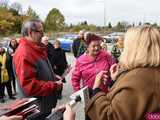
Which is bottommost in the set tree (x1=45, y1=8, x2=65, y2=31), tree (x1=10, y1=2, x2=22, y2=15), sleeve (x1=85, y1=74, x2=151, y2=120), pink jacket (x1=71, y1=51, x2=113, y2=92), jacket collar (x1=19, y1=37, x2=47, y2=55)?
tree (x1=45, y1=8, x2=65, y2=31)

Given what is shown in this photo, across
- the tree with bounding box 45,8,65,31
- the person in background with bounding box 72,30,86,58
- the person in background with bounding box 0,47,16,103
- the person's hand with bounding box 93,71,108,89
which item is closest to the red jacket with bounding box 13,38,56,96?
the person's hand with bounding box 93,71,108,89

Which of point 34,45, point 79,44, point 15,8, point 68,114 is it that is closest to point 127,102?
point 68,114

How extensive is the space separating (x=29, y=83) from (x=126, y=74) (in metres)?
1.76

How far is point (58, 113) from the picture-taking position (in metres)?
3.52

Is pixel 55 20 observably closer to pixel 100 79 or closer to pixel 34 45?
pixel 34 45

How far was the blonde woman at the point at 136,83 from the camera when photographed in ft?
10.3

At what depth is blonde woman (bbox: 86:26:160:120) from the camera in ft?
10.3

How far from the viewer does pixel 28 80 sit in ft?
15.7

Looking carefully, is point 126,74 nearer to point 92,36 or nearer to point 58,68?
point 92,36

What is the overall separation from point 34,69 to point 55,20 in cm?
8517

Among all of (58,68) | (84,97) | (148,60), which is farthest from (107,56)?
(58,68)

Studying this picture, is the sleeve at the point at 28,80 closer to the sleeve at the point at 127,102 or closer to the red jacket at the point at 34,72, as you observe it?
the red jacket at the point at 34,72

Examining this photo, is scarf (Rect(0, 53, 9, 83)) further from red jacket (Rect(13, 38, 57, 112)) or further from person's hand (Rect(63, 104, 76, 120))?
person's hand (Rect(63, 104, 76, 120))

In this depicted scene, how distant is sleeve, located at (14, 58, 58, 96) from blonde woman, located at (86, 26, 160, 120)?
150cm
